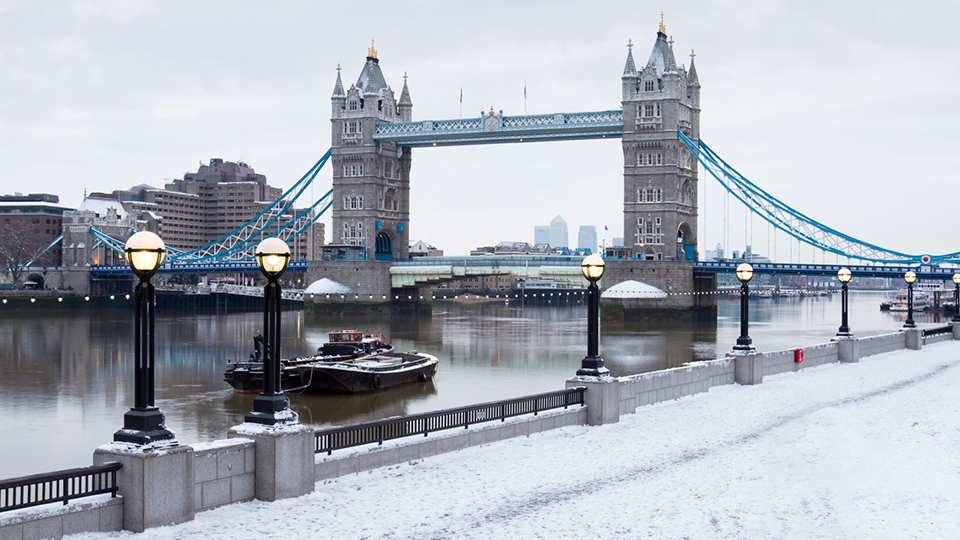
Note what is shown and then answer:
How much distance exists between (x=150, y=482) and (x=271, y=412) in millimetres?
2411

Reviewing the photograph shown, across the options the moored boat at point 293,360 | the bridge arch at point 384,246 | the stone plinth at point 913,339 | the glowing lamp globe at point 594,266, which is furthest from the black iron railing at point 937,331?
the bridge arch at point 384,246

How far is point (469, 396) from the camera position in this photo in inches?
1492

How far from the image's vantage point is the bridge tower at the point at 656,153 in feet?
290

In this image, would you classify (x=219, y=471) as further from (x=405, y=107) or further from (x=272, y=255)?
(x=405, y=107)

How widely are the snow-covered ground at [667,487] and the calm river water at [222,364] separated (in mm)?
12269

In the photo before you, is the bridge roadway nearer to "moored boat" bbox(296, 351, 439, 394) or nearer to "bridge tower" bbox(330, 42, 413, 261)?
"bridge tower" bbox(330, 42, 413, 261)

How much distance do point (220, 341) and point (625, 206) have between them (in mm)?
40100

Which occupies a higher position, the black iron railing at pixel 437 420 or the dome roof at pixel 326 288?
the dome roof at pixel 326 288

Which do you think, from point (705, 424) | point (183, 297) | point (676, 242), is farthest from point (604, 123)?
point (705, 424)

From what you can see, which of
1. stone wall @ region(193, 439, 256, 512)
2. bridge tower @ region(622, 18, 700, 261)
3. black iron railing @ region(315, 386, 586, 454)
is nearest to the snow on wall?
black iron railing @ region(315, 386, 586, 454)

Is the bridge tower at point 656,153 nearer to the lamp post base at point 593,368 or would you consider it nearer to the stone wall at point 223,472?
the lamp post base at point 593,368

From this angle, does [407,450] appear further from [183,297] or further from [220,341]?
[183,297]

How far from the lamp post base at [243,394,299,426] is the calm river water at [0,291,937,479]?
453 inches

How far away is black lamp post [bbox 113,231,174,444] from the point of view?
12555 millimetres
